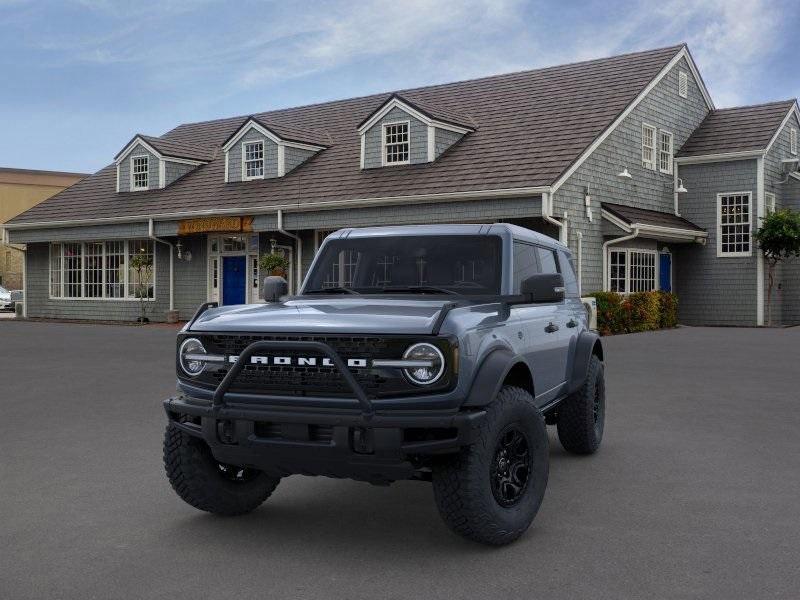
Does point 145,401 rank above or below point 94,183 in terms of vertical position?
below

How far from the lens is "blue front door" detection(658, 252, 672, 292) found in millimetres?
25969

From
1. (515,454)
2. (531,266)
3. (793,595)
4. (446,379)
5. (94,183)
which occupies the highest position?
(94,183)

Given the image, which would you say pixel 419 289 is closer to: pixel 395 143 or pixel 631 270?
pixel 395 143

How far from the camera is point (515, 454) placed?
516 centimetres

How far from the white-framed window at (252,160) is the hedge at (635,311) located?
38.0ft

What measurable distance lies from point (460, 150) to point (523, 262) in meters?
18.1

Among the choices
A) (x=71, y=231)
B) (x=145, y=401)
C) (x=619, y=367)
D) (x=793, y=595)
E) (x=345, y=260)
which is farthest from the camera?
(x=71, y=231)

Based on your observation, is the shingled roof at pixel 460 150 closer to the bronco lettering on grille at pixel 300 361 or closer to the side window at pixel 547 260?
the side window at pixel 547 260

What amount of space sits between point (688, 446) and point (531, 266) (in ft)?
8.02

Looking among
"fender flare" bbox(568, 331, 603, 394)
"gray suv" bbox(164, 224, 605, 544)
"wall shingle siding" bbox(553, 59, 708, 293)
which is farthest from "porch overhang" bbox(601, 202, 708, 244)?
"gray suv" bbox(164, 224, 605, 544)

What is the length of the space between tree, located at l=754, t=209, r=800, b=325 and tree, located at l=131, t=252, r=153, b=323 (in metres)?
18.4

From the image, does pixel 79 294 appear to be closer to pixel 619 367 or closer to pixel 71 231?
pixel 71 231

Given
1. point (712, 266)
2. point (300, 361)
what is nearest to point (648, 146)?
point (712, 266)

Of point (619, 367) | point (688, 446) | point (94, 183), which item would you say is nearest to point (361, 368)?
point (688, 446)
